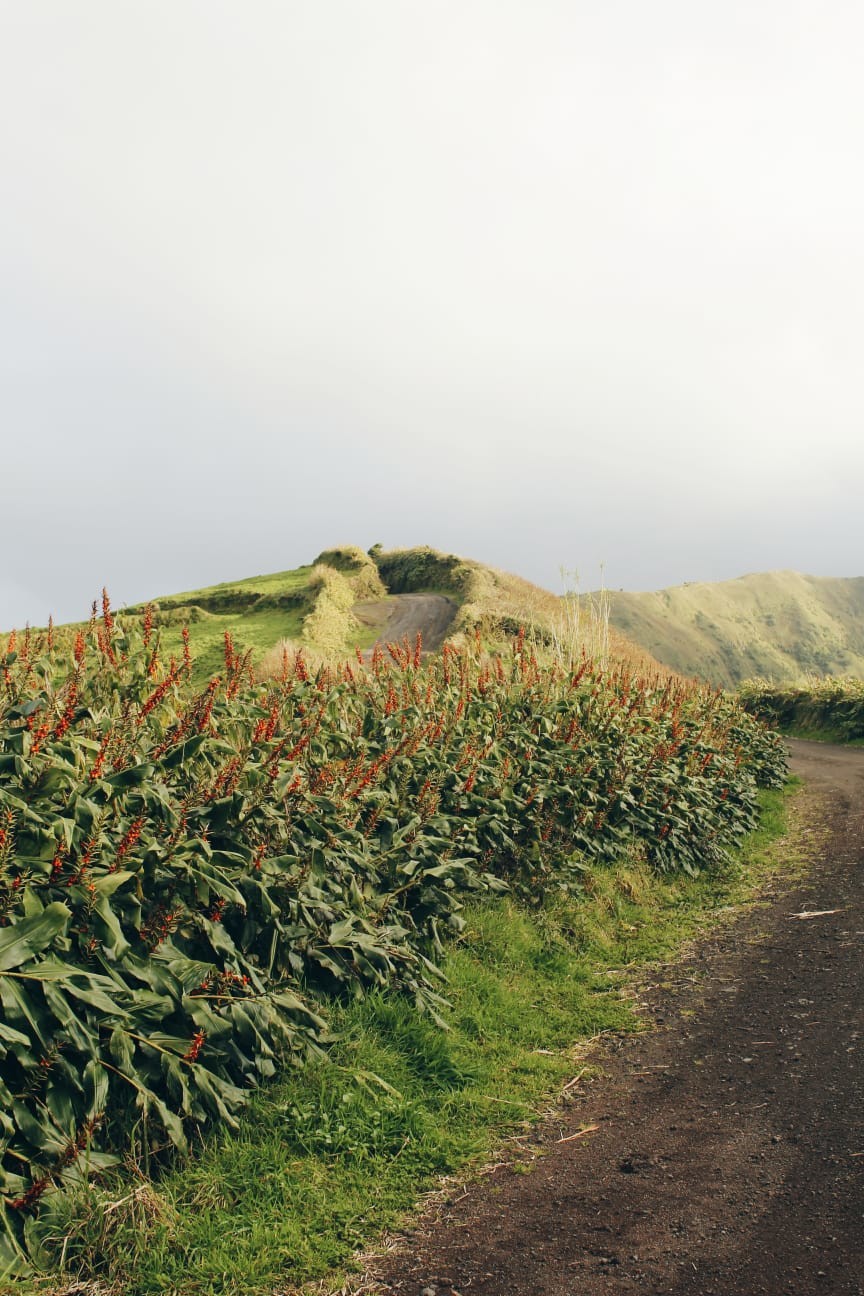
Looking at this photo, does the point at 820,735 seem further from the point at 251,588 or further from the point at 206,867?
the point at 206,867

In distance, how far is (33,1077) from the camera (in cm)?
343

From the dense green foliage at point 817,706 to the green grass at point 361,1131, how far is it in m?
21.7

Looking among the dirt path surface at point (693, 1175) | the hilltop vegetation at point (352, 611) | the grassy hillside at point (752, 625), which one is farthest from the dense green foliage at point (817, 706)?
the grassy hillside at point (752, 625)

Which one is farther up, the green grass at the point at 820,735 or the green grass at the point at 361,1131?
the green grass at the point at 361,1131

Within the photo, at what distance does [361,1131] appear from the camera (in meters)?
4.25

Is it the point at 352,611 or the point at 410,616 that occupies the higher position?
the point at 352,611

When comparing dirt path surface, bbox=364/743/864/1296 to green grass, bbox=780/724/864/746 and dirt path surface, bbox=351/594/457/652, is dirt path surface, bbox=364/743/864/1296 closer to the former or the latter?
dirt path surface, bbox=351/594/457/652

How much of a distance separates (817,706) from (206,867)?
30942 millimetres

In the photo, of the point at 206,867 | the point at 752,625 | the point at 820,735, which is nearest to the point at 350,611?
the point at 820,735

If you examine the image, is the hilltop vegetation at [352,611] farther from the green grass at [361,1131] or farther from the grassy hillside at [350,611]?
the green grass at [361,1131]

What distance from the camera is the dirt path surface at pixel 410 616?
86.8ft

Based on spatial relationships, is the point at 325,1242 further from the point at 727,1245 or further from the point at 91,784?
the point at 91,784

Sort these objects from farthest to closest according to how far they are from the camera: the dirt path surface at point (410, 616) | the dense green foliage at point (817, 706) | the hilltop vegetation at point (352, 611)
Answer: the dense green foliage at point (817, 706) → the dirt path surface at point (410, 616) → the hilltop vegetation at point (352, 611)

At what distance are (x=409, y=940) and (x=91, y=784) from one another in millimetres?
2709
